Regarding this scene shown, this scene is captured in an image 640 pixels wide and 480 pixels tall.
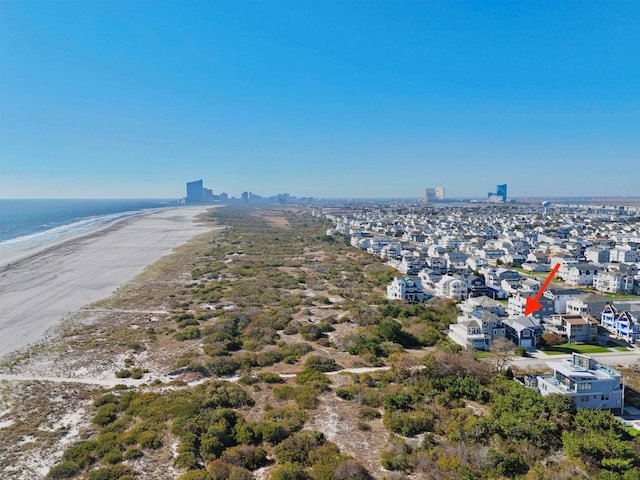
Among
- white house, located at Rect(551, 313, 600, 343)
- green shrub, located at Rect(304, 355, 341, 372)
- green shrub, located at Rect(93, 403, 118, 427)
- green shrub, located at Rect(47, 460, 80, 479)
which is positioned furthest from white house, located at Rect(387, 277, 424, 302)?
green shrub, located at Rect(47, 460, 80, 479)

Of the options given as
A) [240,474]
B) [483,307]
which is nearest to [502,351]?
[483,307]

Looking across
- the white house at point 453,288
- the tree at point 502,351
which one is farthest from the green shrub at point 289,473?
the white house at point 453,288

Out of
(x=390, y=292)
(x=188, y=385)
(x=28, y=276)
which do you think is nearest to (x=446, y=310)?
(x=390, y=292)

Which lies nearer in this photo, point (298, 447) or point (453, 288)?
point (298, 447)

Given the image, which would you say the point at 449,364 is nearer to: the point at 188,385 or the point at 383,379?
the point at 383,379

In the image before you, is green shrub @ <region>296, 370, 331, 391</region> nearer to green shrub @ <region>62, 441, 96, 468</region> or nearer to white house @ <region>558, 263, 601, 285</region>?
green shrub @ <region>62, 441, 96, 468</region>

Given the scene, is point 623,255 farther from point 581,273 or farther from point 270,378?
point 270,378

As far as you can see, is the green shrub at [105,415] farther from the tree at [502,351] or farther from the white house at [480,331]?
the white house at [480,331]
